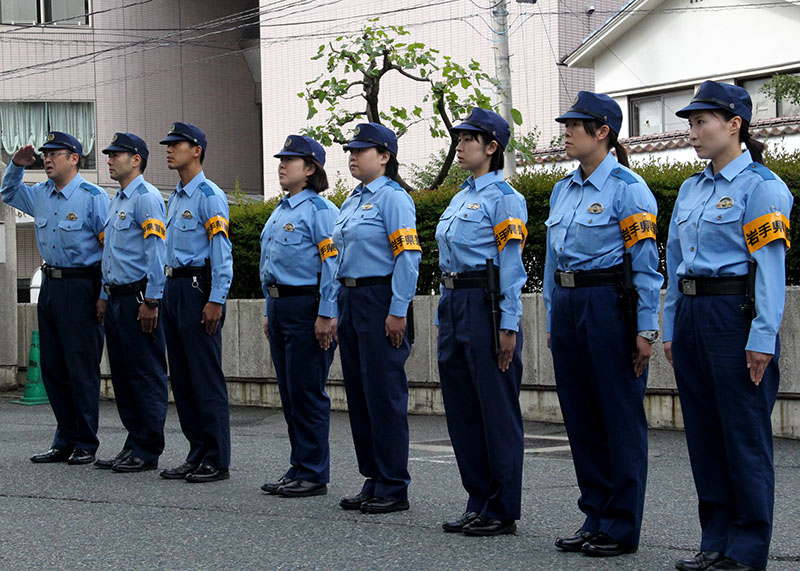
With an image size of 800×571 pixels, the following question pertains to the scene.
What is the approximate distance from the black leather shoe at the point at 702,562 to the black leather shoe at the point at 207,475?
3.51 meters

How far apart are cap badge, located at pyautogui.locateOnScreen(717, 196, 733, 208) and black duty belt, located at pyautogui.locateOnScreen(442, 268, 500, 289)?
1342mm

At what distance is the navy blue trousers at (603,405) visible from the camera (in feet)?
18.1

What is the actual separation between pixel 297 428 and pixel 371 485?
Result: 0.76 m

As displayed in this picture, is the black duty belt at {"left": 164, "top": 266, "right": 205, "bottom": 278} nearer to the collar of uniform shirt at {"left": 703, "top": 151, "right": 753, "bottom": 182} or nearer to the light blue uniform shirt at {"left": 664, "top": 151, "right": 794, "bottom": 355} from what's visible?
the light blue uniform shirt at {"left": 664, "top": 151, "right": 794, "bottom": 355}

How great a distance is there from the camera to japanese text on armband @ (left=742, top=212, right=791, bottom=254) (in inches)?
195

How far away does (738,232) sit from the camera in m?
5.02

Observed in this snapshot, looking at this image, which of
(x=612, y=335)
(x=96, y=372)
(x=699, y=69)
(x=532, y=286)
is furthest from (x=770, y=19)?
(x=612, y=335)

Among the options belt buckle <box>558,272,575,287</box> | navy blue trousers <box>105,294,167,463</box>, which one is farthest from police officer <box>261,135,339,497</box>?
belt buckle <box>558,272,575,287</box>

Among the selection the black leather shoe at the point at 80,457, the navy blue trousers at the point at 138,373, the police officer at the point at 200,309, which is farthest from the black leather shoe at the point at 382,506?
the black leather shoe at the point at 80,457

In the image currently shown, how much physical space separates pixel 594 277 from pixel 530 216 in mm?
5073

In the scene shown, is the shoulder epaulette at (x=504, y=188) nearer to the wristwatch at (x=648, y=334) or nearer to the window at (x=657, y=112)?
the wristwatch at (x=648, y=334)

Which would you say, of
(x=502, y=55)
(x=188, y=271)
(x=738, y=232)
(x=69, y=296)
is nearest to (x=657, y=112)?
(x=502, y=55)

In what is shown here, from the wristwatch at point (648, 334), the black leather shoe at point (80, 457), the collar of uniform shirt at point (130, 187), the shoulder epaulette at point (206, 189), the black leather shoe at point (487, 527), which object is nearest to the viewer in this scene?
the wristwatch at point (648, 334)

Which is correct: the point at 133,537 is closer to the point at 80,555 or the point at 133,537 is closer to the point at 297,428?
the point at 80,555
